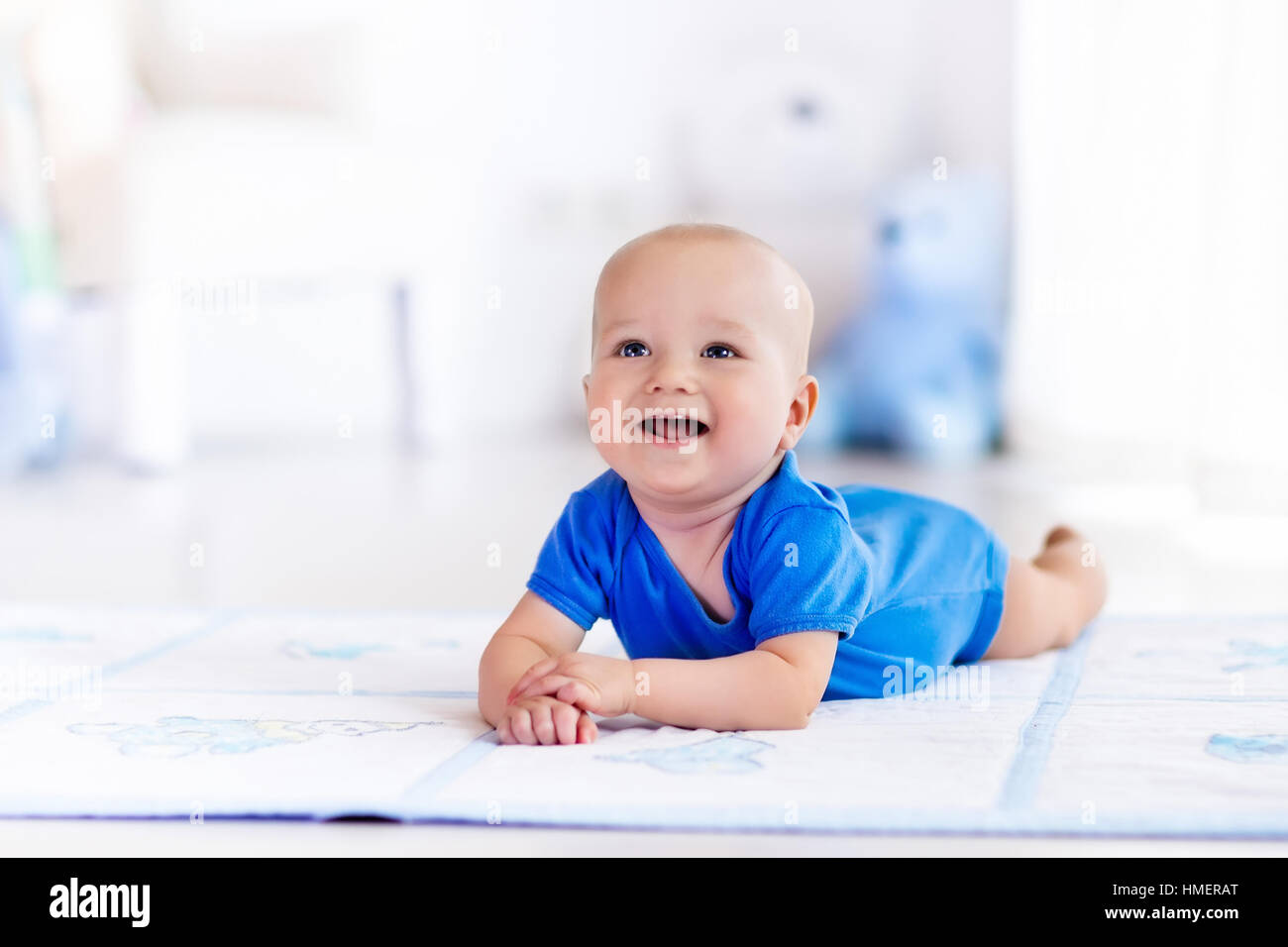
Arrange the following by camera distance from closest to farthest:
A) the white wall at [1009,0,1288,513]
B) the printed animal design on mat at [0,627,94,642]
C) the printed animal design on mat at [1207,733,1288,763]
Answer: the printed animal design on mat at [1207,733,1288,763] < the printed animal design on mat at [0,627,94,642] < the white wall at [1009,0,1288,513]

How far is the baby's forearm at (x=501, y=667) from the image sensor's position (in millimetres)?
908

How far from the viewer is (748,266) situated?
3.01 ft

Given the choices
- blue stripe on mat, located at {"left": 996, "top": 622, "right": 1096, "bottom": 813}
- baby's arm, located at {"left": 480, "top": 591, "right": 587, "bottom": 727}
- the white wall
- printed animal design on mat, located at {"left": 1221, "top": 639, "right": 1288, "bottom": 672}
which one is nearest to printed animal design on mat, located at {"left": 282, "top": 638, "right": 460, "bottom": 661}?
baby's arm, located at {"left": 480, "top": 591, "right": 587, "bottom": 727}

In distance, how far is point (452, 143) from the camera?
3.44m

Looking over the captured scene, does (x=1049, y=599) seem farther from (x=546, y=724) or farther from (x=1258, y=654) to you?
(x=546, y=724)

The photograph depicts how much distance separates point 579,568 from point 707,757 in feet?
0.63

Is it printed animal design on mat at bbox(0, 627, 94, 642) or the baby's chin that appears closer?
the baby's chin

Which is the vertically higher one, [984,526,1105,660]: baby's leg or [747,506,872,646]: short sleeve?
[747,506,872,646]: short sleeve

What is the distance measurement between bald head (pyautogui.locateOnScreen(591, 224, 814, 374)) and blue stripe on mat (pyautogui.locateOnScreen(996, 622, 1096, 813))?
0.27m

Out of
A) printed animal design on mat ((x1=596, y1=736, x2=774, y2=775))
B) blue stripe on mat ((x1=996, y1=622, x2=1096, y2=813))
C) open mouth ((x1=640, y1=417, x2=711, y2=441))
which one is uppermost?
open mouth ((x1=640, y1=417, x2=711, y2=441))

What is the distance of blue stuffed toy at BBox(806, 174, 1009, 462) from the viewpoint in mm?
2824

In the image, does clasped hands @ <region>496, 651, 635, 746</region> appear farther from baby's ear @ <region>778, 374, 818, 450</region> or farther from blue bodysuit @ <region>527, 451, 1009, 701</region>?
baby's ear @ <region>778, 374, 818, 450</region>

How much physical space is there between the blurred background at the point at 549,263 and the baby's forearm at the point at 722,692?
0.62 meters

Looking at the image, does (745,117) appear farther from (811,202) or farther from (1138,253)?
(1138,253)
